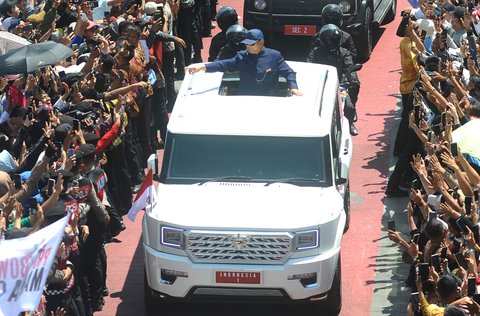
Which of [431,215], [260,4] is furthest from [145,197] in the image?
Result: [260,4]

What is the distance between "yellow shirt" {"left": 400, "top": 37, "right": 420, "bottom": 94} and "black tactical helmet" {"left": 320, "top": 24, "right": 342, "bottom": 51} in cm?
92

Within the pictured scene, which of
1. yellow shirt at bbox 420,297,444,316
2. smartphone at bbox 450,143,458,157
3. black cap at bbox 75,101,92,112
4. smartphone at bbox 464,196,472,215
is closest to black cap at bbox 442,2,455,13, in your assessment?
black cap at bbox 75,101,92,112

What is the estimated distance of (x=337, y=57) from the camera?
18.0 m

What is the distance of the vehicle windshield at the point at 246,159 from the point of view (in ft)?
43.8

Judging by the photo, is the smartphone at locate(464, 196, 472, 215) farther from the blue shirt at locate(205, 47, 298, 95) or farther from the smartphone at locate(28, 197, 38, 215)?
the smartphone at locate(28, 197, 38, 215)

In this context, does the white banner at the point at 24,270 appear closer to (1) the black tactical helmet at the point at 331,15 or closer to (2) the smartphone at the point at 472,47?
(2) the smartphone at the point at 472,47

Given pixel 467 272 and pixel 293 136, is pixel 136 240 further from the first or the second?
pixel 467 272

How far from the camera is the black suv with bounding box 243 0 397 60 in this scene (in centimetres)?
2211

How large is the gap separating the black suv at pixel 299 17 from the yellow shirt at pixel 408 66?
4.33 meters

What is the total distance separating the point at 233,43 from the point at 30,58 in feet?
12.0

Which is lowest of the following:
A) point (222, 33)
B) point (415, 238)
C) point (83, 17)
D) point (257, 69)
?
point (222, 33)

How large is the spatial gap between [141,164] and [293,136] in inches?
170

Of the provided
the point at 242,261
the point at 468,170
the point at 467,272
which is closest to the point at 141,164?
the point at 242,261

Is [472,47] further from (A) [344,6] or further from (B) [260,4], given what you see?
(B) [260,4]
